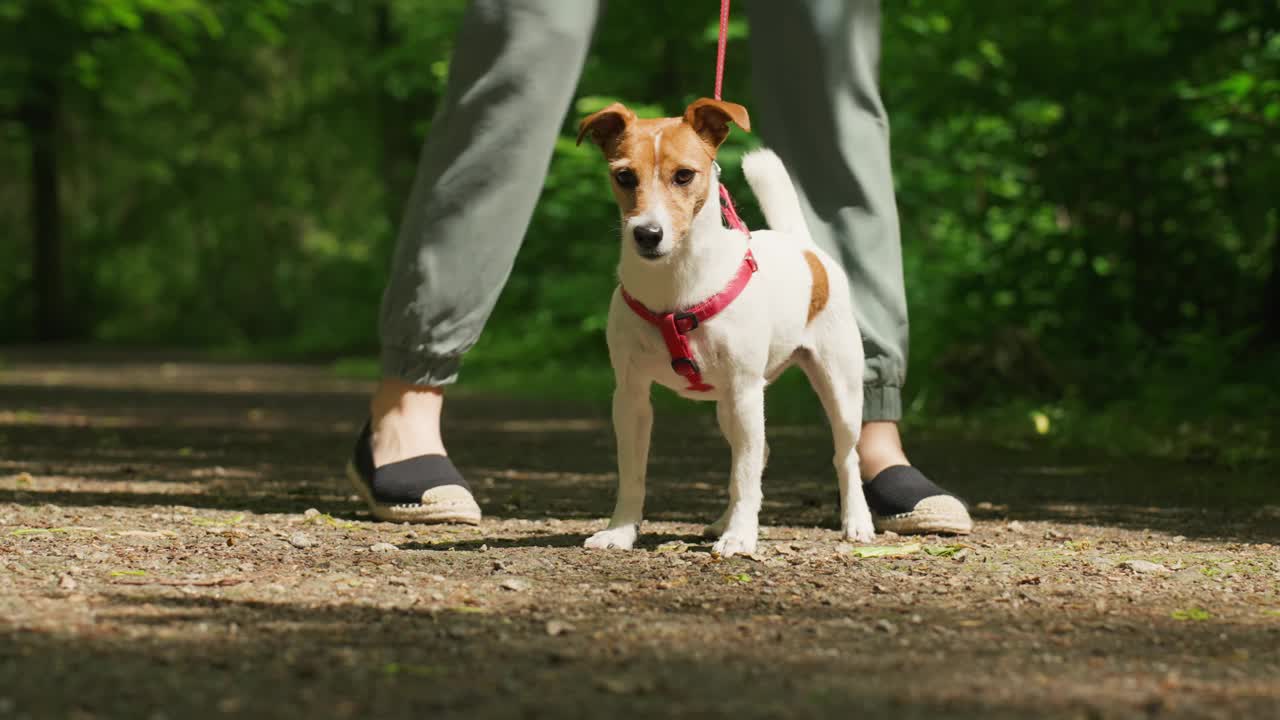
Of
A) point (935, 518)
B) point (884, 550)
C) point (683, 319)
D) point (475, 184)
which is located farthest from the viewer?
point (475, 184)

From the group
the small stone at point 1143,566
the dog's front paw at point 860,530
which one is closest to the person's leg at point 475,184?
the dog's front paw at point 860,530

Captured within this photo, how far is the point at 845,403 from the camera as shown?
11.8 feet

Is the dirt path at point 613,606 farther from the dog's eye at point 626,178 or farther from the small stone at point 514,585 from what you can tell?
the dog's eye at point 626,178

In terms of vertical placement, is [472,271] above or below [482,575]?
above

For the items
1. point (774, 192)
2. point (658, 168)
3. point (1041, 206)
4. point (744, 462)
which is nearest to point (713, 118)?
point (658, 168)

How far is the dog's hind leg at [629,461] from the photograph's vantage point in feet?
11.1

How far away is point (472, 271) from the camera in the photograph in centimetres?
386

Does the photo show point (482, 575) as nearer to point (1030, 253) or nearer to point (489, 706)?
point (489, 706)

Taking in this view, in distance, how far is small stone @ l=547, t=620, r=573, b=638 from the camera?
243 cm

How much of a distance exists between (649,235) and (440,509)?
1.07m

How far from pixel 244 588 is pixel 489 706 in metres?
1.00

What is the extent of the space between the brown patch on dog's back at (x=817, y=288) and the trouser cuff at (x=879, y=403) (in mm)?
453

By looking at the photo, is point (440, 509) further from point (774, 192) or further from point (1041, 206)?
point (1041, 206)

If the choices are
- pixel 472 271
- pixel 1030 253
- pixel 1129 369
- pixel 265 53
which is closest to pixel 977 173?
pixel 1030 253
